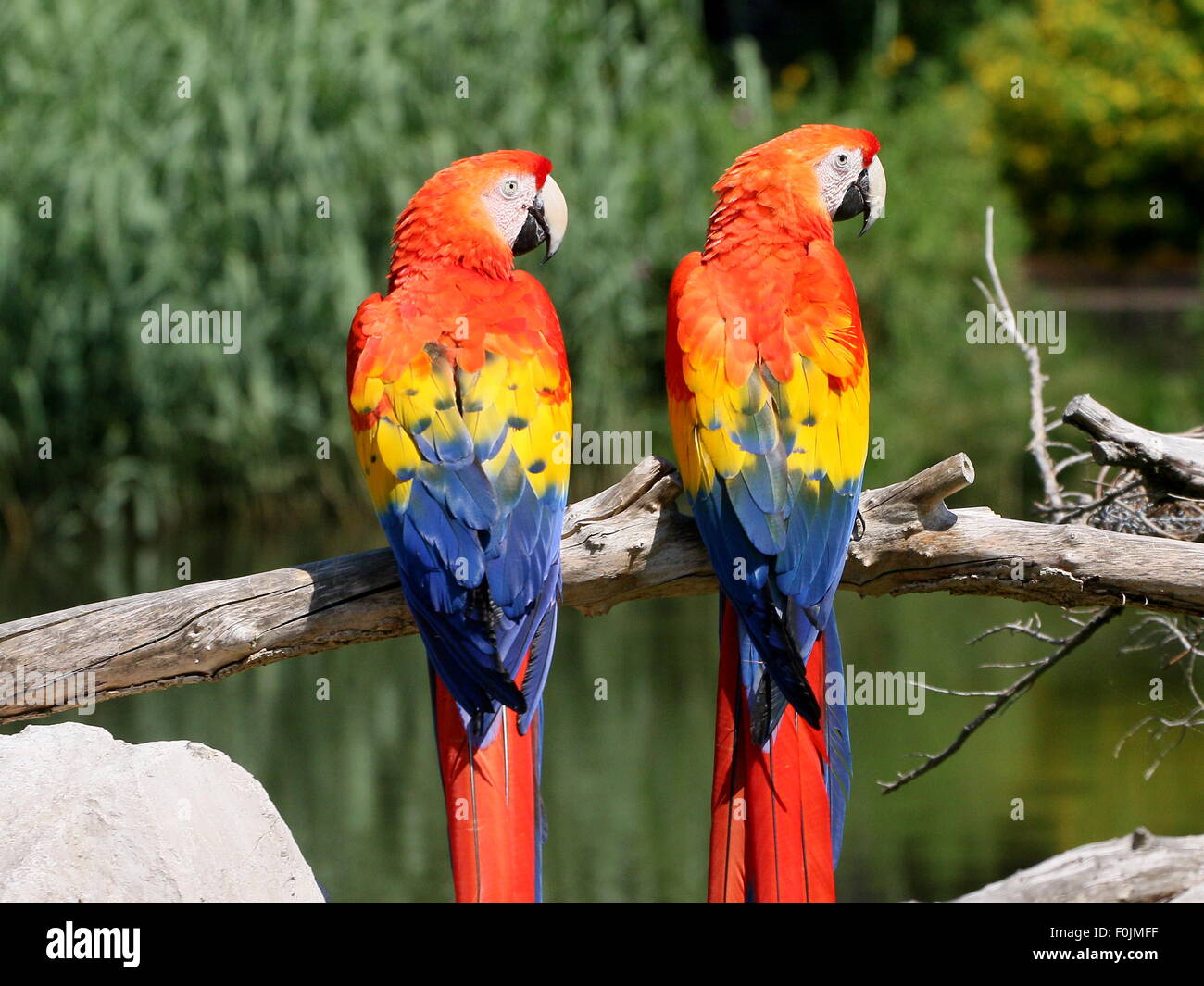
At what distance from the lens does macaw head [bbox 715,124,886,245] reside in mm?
2695

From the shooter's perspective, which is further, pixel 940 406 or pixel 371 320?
pixel 940 406

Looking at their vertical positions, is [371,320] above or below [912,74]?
below

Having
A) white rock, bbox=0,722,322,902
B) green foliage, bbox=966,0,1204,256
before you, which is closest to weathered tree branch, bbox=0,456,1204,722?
white rock, bbox=0,722,322,902

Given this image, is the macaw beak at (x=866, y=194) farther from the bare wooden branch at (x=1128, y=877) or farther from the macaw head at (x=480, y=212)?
the bare wooden branch at (x=1128, y=877)

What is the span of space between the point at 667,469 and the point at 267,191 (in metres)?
4.94

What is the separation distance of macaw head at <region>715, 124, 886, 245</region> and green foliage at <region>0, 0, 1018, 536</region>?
4266 millimetres

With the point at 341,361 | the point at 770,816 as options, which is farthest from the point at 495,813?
the point at 341,361

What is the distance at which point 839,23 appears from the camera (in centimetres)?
1580

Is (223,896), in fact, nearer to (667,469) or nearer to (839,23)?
(667,469)

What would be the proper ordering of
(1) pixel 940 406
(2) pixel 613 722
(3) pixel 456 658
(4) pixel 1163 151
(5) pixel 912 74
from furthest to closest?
(4) pixel 1163 151, (5) pixel 912 74, (1) pixel 940 406, (2) pixel 613 722, (3) pixel 456 658

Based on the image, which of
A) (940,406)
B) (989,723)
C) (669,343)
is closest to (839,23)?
(940,406)

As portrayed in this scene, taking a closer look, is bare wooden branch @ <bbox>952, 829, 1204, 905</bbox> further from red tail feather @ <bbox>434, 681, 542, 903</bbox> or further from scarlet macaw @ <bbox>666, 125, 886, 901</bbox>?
red tail feather @ <bbox>434, 681, 542, 903</bbox>

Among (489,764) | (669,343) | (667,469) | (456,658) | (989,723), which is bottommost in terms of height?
(989,723)

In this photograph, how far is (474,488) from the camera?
2453 millimetres
